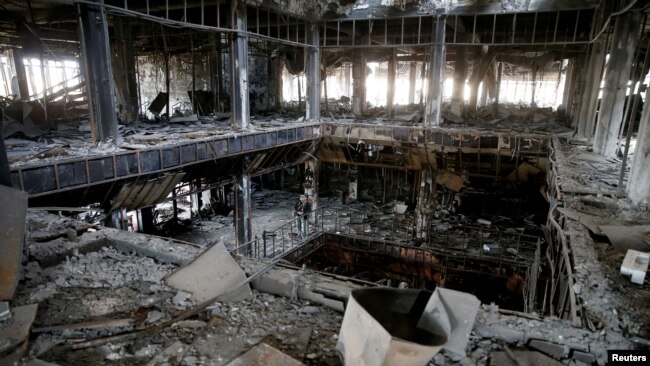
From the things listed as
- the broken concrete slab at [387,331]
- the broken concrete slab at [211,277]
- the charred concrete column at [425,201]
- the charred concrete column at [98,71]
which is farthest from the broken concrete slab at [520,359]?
the charred concrete column at [425,201]

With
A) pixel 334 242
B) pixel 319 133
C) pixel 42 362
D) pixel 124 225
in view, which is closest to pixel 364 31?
pixel 319 133

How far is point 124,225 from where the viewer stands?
1034 centimetres

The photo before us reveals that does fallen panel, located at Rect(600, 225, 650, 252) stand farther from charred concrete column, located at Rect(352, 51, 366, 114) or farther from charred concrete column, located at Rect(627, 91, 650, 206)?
charred concrete column, located at Rect(352, 51, 366, 114)

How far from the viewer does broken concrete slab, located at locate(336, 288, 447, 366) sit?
89.7 inches

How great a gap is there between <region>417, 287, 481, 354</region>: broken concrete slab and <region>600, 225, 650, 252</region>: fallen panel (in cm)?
299

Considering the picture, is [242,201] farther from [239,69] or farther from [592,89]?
[592,89]

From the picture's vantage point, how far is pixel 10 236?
3.56m

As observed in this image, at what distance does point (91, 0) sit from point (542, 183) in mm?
15773

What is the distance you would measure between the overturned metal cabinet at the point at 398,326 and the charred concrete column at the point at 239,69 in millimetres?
11588

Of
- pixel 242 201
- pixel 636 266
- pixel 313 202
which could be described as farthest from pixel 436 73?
pixel 636 266

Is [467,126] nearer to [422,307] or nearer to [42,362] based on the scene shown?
[422,307]

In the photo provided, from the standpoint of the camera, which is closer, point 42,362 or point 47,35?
point 42,362

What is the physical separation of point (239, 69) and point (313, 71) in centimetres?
503

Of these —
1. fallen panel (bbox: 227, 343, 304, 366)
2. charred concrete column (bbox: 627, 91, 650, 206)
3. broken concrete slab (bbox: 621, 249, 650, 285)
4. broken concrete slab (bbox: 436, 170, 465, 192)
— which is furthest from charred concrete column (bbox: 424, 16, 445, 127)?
fallen panel (bbox: 227, 343, 304, 366)
